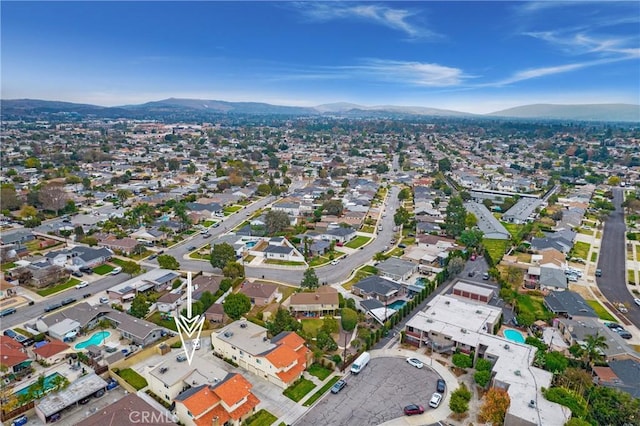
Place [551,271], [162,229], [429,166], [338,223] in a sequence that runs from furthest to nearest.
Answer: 1. [429,166]
2. [338,223]
3. [162,229]
4. [551,271]

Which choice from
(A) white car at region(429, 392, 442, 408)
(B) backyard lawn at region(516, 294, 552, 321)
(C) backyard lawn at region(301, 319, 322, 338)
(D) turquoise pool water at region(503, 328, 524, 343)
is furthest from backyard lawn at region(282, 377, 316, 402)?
(B) backyard lawn at region(516, 294, 552, 321)

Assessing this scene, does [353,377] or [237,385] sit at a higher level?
[237,385]

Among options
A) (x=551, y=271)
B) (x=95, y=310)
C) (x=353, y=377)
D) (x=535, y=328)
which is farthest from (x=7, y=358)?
(x=551, y=271)

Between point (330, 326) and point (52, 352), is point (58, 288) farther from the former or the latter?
point (330, 326)

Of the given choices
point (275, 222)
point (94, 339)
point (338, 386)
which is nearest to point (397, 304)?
point (338, 386)

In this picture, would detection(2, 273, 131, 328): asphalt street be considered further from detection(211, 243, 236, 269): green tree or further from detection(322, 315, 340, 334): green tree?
detection(322, 315, 340, 334): green tree

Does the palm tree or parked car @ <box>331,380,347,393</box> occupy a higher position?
the palm tree

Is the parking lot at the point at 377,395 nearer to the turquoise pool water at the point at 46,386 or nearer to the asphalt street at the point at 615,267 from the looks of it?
the turquoise pool water at the point at 46,386

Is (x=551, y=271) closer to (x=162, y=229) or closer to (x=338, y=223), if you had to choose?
(x=338, y=223)
